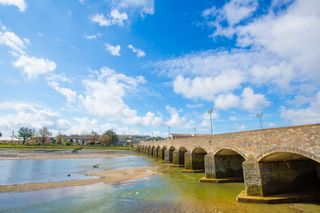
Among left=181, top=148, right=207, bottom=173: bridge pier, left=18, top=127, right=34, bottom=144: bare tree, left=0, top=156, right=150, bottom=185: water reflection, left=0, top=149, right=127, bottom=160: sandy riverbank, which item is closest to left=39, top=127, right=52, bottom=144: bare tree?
left=18, top=127, right=34, bottom=144: bare tree

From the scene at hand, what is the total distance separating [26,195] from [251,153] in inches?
607

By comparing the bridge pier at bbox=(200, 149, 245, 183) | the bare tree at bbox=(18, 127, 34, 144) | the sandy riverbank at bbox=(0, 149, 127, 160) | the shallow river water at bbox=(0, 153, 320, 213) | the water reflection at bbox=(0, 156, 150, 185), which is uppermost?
the bare tree at bbox=(18, 127, 34, 144)

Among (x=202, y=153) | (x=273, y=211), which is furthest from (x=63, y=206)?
(x=202, y=153)

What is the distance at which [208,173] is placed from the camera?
815 inches

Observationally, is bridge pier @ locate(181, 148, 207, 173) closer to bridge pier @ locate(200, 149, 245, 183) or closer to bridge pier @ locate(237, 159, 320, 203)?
bridge pier @ locate(200, 149, 245, 183)

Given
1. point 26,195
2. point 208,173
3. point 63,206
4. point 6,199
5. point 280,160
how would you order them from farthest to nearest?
1. point 208,173
2. point 26,195
3. point 6,199
4. point 280,160
5. point 63,206

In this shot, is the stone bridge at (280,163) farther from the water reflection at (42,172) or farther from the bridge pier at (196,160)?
the water reflection at (42,172)

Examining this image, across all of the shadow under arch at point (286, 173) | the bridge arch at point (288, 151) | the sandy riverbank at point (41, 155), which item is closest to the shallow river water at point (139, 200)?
the shadow under arch at point (286, 173)

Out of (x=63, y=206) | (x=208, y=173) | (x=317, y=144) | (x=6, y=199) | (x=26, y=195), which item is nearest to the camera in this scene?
(x=317, y=144)

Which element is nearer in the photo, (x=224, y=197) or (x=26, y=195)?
(x=224, y=197)

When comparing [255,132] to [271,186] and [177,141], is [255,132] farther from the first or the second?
[177,141]

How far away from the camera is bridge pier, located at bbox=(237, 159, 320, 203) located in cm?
1320

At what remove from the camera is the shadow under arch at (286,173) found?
45.1 feet

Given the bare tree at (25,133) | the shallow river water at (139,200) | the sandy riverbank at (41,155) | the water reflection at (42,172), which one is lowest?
the shallow river water at (139,200)
